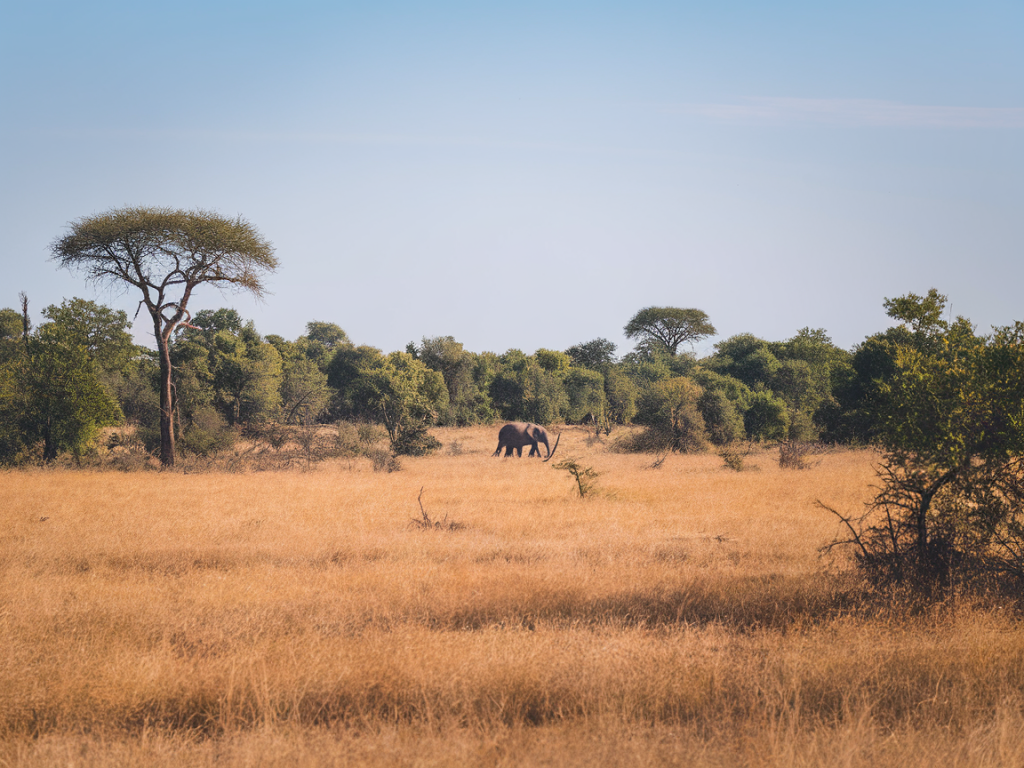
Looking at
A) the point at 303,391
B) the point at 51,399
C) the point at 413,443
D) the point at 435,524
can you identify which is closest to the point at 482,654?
the point at 435,524

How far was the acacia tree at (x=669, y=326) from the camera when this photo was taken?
230 ft

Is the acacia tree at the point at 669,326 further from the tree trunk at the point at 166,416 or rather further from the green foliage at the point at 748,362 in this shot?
the tree trunk at the point at 166,416

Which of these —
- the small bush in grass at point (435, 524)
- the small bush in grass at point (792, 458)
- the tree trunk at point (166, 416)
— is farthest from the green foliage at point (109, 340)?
the small bush in grass at point (792, 458)

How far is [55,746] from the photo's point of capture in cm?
377

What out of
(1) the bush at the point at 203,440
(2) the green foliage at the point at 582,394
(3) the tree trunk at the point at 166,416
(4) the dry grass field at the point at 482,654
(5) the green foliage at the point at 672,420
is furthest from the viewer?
(2) the green foliage at the point at 582,394

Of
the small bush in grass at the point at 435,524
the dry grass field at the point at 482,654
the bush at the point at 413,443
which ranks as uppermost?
the bush at the point at 413,443

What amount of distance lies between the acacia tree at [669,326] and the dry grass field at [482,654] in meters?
61.8

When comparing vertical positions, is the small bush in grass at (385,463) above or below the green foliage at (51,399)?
below

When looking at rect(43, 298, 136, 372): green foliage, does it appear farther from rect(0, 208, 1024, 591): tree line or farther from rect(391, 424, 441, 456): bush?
rect(391, 424, 441, 456): bush

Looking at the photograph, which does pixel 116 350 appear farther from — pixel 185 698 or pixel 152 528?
pixel 185 698

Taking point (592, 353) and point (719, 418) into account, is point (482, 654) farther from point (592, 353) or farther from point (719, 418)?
point (592, 353)

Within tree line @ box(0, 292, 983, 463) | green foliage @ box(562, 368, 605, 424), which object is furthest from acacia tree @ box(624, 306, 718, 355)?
green foliage @ box(562, 368, 605, 424)

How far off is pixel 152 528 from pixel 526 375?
41916 mm

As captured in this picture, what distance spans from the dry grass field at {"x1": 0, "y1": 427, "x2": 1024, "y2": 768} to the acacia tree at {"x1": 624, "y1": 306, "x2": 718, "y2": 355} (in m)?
61.8
